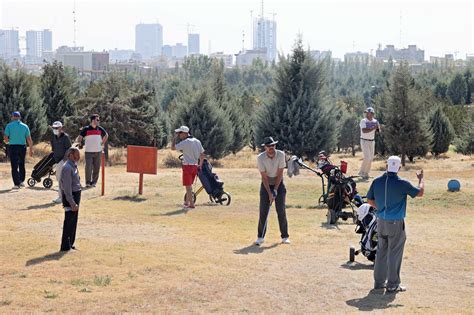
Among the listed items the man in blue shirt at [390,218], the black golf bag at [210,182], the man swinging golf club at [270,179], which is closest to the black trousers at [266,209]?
the man swinging golf club at [270,179]

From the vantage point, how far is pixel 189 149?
2002 centimetres

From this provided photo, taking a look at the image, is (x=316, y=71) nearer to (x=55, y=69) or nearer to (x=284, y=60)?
(x=284, y=60)

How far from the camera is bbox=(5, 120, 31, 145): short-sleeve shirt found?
23219 millimetres

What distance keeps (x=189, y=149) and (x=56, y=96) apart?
25277mm

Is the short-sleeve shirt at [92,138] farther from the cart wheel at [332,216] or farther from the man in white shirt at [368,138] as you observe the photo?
the man in white shirt at [368,138]

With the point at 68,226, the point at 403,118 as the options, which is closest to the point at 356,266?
the point at 68,226

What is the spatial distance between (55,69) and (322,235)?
99.4 ft

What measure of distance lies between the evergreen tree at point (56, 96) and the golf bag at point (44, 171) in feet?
64.2

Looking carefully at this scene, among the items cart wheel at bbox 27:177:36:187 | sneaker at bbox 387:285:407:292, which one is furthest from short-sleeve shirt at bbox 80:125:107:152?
sneaker at bbox 387:285:407:292

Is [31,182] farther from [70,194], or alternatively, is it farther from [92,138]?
[70,194]

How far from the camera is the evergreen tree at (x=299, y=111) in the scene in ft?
122

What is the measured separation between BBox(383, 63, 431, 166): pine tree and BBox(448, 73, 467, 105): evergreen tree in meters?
66.6

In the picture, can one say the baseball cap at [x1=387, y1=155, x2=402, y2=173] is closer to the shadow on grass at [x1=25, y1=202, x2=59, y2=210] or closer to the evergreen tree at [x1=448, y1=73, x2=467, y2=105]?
the shadow on grass at [x1=25, y1=202, x2=59, y2=210]

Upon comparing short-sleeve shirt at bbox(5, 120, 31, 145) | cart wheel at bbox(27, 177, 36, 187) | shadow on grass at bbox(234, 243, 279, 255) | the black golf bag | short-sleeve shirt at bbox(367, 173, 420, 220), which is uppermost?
short-sleeve shirt at bbox(5, 120, 31, 145)
